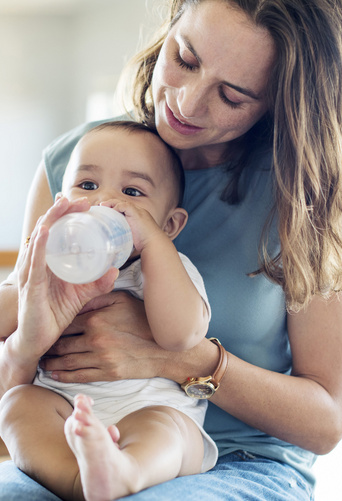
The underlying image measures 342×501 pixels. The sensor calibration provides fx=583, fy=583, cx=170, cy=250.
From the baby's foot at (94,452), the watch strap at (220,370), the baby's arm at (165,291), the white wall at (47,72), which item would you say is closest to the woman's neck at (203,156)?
the baby's arm at (165,291)

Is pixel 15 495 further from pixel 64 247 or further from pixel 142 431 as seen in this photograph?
pixel 64 247

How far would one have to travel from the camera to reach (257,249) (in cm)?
136

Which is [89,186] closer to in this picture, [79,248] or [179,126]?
[179,126]

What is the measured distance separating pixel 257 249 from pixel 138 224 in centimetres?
36

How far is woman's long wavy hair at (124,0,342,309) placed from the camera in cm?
121

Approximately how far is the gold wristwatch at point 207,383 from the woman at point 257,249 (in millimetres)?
19

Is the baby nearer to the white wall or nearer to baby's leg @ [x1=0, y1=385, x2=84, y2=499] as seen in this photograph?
baby's leg @ [x1=0, y1=385, x2=84, y2=499]

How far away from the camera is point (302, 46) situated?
48.2 inches

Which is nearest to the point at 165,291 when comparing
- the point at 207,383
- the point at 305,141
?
the point at 207,383

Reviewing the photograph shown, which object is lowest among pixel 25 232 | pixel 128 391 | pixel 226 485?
pixel 226 485

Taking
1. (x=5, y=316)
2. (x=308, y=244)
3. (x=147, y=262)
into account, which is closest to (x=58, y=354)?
(x=5, y=316)

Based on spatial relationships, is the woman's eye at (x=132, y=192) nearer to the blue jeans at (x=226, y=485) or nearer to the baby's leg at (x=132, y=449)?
the baby's leg at (x=132, y=449)

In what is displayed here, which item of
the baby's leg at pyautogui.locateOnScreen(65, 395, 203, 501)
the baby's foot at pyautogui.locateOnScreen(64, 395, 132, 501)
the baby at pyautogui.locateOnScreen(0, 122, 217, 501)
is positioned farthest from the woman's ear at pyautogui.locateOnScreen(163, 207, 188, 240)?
the baby's foot at pyautogui.locateOnScreen(64, 395, 132, 501)

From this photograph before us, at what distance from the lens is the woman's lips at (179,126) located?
1293 mm
